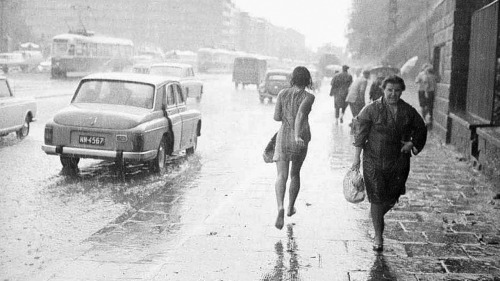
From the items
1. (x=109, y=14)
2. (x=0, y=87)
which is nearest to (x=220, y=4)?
(x=109, y=14)

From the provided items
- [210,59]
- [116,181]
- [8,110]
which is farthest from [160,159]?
[210,59]

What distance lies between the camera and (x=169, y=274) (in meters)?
5.12

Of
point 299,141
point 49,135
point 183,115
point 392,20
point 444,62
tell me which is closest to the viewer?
point 299,141

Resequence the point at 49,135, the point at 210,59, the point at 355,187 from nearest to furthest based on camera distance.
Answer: the point at 355,187 < the point at 49,135 < the point at 210,59

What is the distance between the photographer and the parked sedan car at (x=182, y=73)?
26172mm

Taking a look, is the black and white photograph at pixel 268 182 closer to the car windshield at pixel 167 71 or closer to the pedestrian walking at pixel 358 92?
the pedestrian walking at pixel 358 92

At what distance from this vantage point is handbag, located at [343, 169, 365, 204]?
6035 mm

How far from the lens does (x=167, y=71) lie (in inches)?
1042

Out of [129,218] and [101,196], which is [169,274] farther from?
[101,196]

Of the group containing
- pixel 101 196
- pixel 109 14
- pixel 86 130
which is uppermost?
pixel 109 14

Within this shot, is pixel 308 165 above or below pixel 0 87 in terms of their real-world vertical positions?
below

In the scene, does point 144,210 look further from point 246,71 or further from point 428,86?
point 246,71

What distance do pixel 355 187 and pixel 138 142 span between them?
4.44 m

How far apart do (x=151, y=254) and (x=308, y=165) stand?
6.01m
